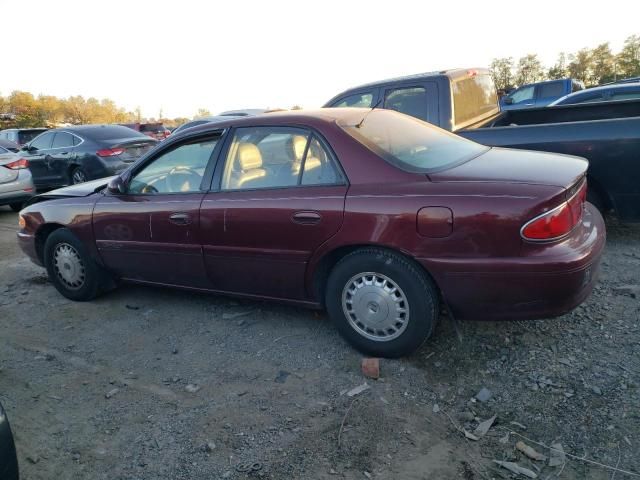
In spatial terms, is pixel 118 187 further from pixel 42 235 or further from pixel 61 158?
pixel 61 158

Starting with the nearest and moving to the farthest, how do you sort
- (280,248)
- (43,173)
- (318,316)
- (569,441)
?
(569,441)
(280,248)
(318,316)
(43,173)

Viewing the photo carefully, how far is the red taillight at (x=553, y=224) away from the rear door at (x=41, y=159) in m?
10.6

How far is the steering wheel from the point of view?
3.94m

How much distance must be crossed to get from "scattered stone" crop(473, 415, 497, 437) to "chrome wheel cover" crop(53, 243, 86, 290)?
11.9ft

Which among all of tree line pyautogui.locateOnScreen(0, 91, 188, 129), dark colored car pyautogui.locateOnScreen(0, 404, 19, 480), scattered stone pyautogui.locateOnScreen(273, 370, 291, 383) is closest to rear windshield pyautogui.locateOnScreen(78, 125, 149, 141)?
scattered stone pyautogui.locateOnScreen(273, 370, 291, 383)

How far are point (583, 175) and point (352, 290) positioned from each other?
1.60 metres

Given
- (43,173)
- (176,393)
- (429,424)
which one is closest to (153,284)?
(176,393)

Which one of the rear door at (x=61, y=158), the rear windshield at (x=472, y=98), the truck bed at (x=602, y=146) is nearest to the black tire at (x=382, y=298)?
the truck bed at (x=602, y=146)

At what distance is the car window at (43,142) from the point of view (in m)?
10.9

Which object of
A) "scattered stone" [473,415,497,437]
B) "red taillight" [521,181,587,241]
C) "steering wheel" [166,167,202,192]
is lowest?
"scattered stone" [473,415,497,437]

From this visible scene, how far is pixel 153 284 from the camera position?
4.37 metres

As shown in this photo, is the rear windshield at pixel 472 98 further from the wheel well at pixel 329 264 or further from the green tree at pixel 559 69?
the green tree at pixel 559 69

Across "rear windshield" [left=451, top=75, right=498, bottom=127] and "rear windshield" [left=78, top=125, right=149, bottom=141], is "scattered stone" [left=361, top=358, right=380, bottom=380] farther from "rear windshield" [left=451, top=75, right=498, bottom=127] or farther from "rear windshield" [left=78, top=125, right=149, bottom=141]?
"rear windshield" [left=78, top=125, right=149, bottom=141]

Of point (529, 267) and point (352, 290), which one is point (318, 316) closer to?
point (352, 290)
